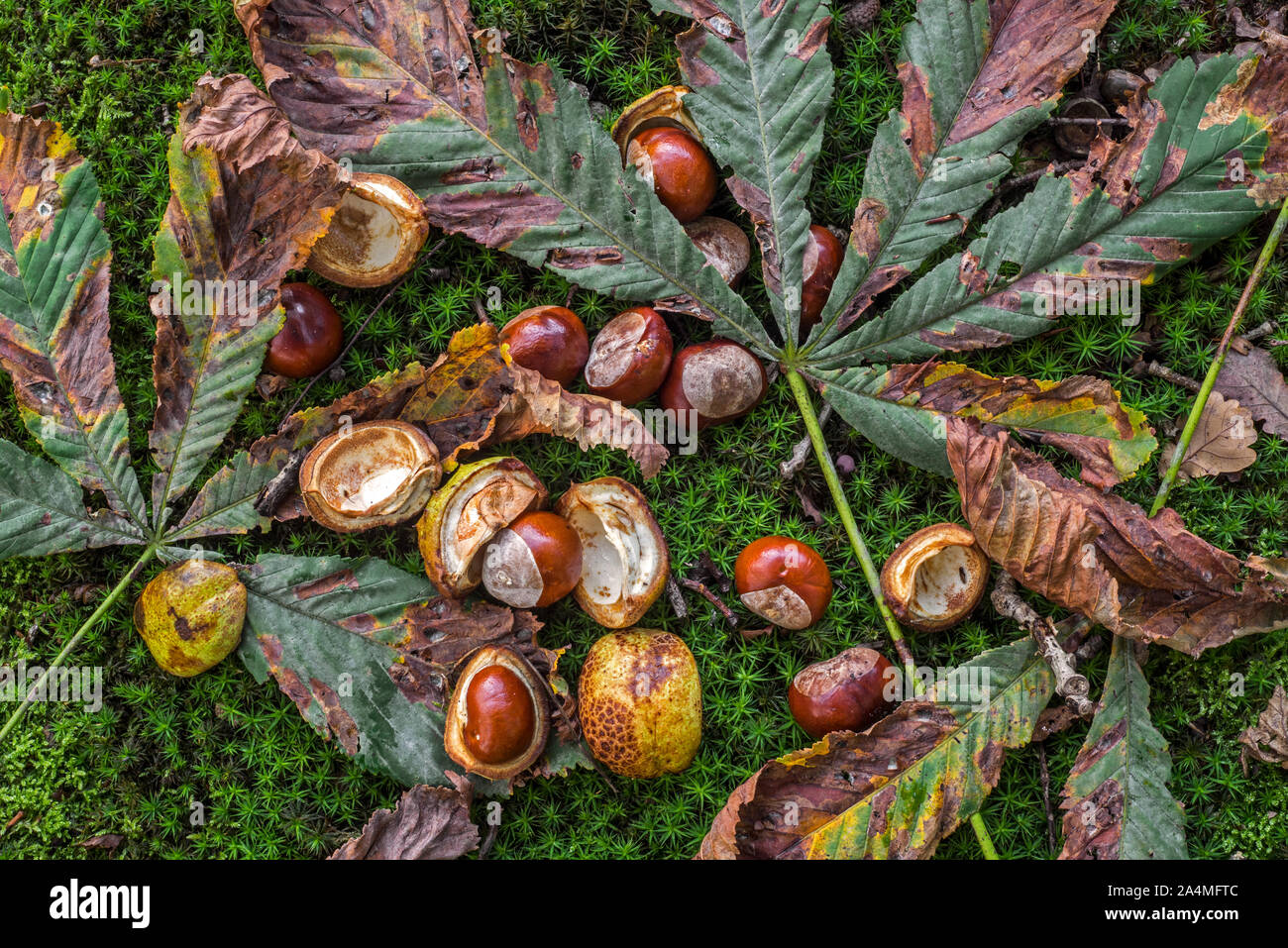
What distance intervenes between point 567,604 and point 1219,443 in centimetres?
248

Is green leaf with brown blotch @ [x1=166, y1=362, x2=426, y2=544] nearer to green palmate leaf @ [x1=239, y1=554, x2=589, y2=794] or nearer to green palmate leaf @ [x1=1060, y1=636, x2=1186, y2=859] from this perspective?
green palmate leaf @ [x1=239, y1=554, x2=589, y2=794]

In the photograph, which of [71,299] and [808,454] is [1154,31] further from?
[71,299]

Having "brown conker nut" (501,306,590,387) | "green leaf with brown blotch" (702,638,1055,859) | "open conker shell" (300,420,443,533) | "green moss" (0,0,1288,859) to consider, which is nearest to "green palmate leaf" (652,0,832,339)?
"green moss" (0,0,1288,859)

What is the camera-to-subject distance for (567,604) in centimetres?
355

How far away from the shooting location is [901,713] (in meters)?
3.22

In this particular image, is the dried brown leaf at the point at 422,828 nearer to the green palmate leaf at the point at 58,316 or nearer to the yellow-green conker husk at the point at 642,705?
the yellow-green conker husk at the point at 642,705

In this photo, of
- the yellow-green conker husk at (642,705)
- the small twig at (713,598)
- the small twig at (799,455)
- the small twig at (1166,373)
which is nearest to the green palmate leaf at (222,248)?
the yellow-green conker husk at (642,705)

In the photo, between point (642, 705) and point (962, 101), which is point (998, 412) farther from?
point (642, 705)

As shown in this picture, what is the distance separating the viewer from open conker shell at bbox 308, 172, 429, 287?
3.45 meters

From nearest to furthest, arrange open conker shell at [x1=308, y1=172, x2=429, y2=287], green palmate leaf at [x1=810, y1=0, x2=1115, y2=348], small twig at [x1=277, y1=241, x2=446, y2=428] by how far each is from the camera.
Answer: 1. green palmate leaf at [x1=810, y1=0, x2=1115, y2=348]
2. open conker shell at [x1=308, y1=172, x2=429, y2=287]
3. small twig at [x1=277, y1=241, x2=446, y2=428]

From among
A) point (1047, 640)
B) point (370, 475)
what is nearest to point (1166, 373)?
point (1047, 640)

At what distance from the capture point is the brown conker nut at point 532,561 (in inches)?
129

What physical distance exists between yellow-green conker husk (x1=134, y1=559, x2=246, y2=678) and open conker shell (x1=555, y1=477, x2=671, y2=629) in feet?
3.97
